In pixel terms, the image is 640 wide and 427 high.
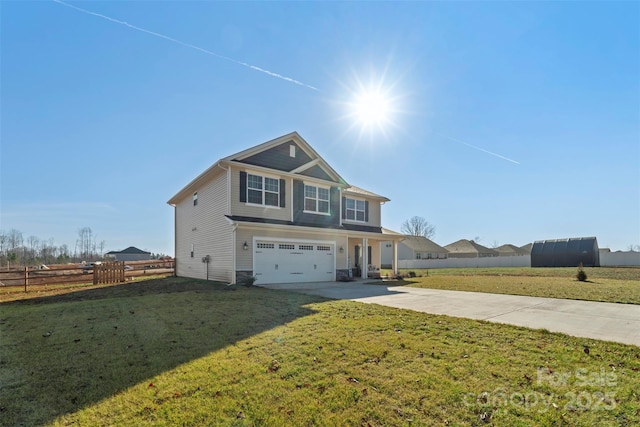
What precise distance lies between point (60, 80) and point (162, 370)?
1259cm

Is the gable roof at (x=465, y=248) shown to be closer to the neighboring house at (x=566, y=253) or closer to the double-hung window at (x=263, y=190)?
the neighboring house at (x=566, y=253)

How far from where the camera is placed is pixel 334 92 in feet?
47.5

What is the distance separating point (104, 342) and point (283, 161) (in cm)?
1231

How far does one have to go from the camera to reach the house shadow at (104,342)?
3.59 metres

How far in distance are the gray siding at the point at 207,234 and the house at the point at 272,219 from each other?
0.16 feet

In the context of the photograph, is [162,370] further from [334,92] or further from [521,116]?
[521,116]

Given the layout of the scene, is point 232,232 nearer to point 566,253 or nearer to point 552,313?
point 552,313

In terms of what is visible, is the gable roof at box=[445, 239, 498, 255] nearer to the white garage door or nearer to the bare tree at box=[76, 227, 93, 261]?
the white garage door

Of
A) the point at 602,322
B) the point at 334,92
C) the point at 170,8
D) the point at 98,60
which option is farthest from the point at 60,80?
the point at 602,322

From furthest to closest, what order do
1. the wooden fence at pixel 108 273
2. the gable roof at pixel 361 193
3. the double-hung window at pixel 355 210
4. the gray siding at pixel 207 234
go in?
1. the double-hung window at pixel 355 210
2. the gable roof at pixel 361 193
3. the wooden fence at pixel 108 273
4. the gray siding at pixel 207 234

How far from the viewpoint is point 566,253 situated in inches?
1352

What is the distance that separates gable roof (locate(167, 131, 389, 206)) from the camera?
15149 millimetres

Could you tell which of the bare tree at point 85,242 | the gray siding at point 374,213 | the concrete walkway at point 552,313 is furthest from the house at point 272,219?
the bare tree at point 85,242

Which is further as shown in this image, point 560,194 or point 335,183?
point 560,194
